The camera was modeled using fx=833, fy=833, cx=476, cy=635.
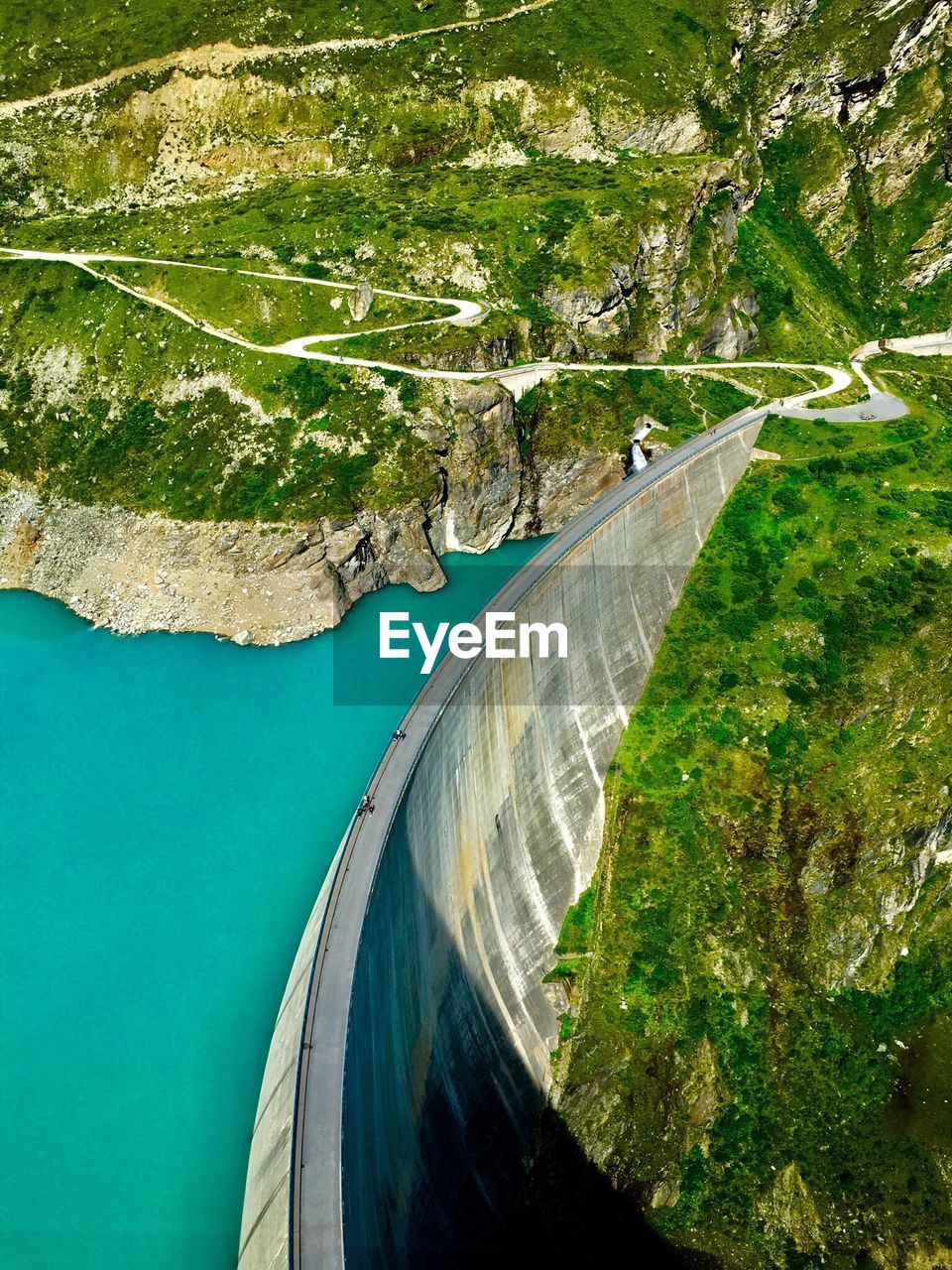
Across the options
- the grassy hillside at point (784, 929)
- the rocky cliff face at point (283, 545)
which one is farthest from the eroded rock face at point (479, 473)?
the grassy hillside at point (784, 929)

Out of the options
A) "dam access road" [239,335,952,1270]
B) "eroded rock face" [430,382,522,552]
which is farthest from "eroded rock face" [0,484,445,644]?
"dam access road" [239,335,952,1270]

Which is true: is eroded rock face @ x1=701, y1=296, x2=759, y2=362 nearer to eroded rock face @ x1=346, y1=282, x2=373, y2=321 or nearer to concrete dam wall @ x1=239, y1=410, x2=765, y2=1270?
eroded rock face @ x1=346, y1=282, x2=373, y2=321

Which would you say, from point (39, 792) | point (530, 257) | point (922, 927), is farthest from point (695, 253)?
point (39, 792)

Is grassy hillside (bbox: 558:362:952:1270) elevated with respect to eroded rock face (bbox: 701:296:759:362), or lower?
lower

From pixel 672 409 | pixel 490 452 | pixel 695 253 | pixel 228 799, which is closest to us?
pixel 228 799

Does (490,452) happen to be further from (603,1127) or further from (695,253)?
(603,1127)
